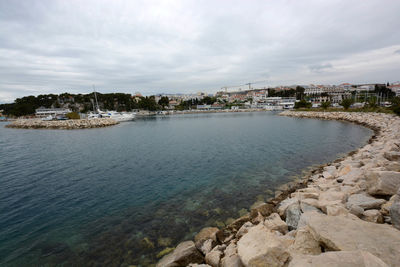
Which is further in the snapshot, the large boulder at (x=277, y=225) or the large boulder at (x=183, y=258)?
the large boulder at (x=277, y=225)

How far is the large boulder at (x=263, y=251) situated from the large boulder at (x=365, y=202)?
285 centimetres

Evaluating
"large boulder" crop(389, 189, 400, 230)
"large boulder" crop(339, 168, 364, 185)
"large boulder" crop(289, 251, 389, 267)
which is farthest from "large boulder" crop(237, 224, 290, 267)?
"large boulder" crop(339, 168, 364, 185)

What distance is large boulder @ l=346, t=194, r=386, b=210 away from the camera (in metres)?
4.52

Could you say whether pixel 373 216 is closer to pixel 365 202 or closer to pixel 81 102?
pixel 365 202

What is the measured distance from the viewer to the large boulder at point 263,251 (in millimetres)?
3212

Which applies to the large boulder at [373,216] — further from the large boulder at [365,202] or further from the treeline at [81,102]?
the treeline at [81,102]

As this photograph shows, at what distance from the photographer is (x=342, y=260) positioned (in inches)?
95.0

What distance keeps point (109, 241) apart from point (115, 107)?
131 metres

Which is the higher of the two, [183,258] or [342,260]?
[342,260]

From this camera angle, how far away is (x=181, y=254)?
15.9ft

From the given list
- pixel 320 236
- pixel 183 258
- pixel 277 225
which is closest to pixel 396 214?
pixel 320 236

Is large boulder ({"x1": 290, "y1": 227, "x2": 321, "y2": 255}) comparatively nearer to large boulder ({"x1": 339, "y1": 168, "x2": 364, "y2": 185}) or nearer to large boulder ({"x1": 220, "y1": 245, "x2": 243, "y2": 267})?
large boulder ({"x1": 220, "y1": 245, "x2": 243, "y2": 267})

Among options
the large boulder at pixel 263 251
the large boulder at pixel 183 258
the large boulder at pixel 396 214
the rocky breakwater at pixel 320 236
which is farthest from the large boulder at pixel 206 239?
the large boulder at pixel 396 214

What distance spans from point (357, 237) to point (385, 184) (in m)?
3.12
